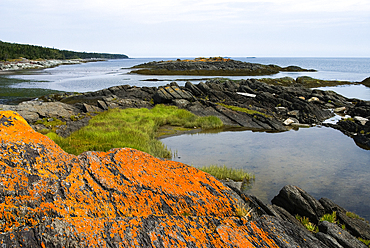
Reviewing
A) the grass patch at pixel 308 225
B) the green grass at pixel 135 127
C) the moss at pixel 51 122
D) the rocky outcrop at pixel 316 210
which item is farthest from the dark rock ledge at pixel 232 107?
the grass patch at pixel 308 225

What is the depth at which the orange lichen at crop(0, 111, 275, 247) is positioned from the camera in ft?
12.5

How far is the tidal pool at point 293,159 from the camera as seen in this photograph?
39.5ft

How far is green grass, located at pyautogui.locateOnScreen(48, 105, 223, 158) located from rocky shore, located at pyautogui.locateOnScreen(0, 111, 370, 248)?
7.55m

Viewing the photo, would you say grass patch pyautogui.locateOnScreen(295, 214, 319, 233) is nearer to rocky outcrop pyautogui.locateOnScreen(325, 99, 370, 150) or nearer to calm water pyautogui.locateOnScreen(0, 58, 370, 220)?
calm water pyautogui.locateOnScreen(0, 58, 370, 220)

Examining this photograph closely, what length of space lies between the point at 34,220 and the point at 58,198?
48 centimetres

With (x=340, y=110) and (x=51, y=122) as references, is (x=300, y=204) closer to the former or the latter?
(x=51, y=122)

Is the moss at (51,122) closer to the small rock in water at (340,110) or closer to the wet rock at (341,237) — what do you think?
the wet rock at (341,237)

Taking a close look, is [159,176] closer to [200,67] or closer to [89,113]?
[89,113]

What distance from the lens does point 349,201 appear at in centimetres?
1121

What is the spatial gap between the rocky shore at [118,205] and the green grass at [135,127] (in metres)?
7.55

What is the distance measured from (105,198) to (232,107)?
92.0 feet

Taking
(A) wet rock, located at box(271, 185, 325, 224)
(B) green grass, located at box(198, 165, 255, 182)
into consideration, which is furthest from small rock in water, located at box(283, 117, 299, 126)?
(A) wet rock, located at box(271, 185, 325, 224)

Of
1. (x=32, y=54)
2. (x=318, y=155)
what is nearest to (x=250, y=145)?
A: (x=318, y=155)

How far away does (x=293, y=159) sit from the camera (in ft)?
53.6
